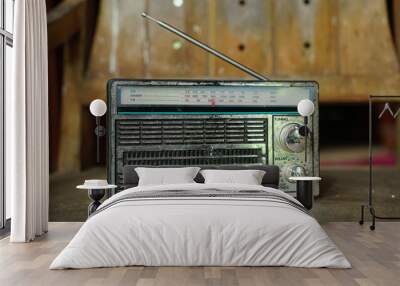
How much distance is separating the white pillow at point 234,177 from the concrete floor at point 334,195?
2.90 ft

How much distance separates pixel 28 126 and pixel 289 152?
2.35 meters

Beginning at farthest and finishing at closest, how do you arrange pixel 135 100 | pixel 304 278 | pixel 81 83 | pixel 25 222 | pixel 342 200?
1. pixel 81 83
2. pixel 342 200
3. pixel 135 100
4. pixel 25 222
5. pixel 304 278

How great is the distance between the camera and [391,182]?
5.95 metres

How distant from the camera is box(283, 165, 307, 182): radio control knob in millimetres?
5180

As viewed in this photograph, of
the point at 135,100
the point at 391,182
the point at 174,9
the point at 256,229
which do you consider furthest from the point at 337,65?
the point at 256,229

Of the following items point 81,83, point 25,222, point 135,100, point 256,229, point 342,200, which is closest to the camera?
point 256,229

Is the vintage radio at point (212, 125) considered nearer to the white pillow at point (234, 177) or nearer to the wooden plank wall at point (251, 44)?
the white pillow at point (234, 177)

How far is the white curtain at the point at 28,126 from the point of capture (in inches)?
165

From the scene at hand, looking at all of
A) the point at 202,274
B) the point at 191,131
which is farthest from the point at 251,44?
the point at 202,274

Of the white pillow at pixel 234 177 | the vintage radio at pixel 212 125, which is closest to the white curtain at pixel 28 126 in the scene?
the vintage radio at pixel 212 125

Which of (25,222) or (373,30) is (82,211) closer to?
(25,222)

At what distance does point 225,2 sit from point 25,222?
10.5 feet

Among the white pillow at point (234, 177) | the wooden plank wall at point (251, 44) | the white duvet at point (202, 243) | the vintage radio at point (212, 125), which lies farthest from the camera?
the wooden plank wall at point (251, 44)

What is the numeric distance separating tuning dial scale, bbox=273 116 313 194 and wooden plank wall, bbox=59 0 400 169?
0.90 metres
